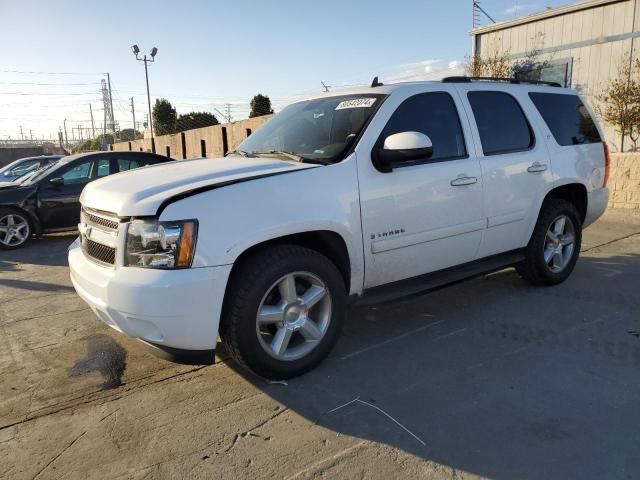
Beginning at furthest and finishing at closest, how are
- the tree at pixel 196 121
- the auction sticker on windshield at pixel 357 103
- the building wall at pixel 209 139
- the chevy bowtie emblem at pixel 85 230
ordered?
the tree at pixel 196 121, the building wall at pixel 209 139, the auction sticker on windshield at pixel 357 103, the chevy bowtie emblem at pixel 85 230

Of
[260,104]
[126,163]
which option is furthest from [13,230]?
[260,104]

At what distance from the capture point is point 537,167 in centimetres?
463

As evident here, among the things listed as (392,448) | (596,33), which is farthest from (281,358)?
(596,33)

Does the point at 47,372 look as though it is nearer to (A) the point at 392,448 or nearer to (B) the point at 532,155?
(A) the point at 392,448

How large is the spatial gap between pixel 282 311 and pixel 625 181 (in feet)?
29.5

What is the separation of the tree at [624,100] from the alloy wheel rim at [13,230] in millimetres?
13542

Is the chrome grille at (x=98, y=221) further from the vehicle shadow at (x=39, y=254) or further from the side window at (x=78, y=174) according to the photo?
the side window at (x=78, y=174)

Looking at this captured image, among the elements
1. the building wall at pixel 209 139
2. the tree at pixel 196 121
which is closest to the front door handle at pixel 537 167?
the building wall at pixel 209 139

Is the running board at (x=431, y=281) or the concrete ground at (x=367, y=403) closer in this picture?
the concrete ground at (x=367, y=403)

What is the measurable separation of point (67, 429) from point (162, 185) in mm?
1502

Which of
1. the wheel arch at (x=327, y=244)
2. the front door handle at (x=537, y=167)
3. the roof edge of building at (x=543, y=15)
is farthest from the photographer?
the roof edge of building at (x=543, y=15)

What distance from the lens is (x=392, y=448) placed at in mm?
2617

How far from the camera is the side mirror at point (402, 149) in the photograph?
11.1 feet

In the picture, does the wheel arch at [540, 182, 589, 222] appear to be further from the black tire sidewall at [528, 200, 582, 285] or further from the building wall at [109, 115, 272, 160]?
the building wall at [109, 115, 272, 160]
